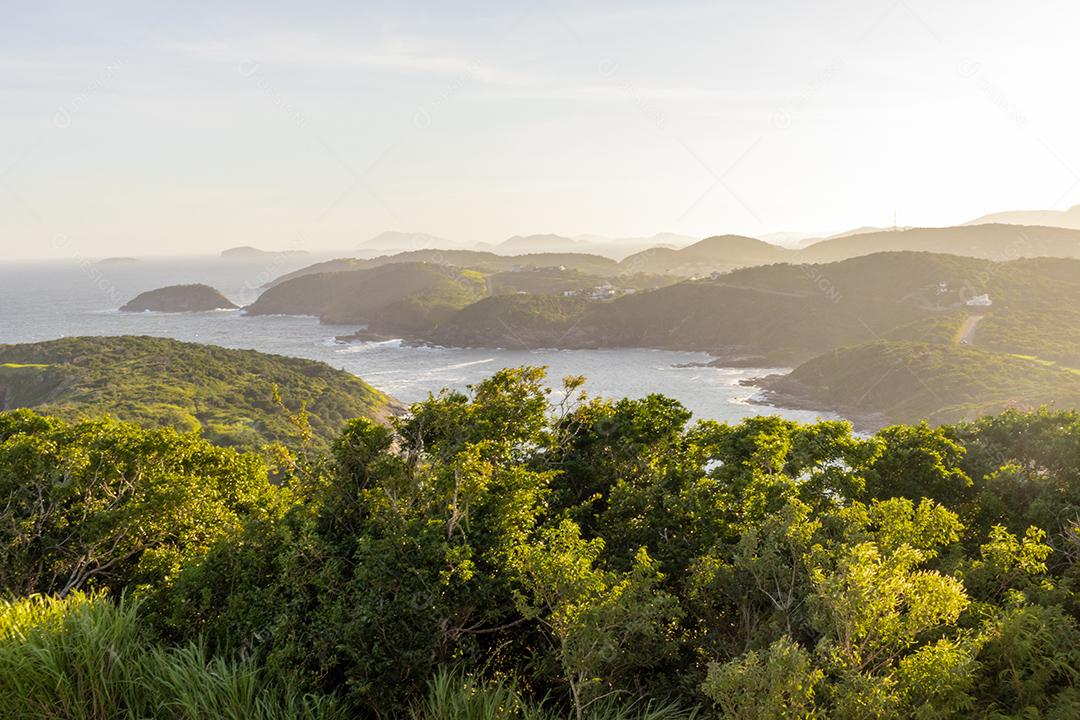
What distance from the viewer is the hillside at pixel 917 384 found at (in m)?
68.2

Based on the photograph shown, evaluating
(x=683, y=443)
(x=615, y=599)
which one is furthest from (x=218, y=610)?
(x=683, y=443)

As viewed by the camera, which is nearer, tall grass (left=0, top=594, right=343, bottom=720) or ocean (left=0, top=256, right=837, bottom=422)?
tall grass (left=0, top=594, right=343, bottom=720)

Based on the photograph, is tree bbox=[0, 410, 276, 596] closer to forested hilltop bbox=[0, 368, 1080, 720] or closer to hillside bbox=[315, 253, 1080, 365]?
forested hilltop bbox=[0, 368, 1080, 720]

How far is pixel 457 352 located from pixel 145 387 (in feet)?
215

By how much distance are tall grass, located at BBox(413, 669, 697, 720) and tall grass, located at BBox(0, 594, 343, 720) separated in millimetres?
1598

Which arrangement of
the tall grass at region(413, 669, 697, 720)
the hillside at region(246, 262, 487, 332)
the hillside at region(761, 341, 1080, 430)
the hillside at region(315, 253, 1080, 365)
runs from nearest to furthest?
the tall grass at region(413, 669, 697, 720), the hillside at region(761, 341, 1080, 430), the hillside at region(315, 253, 1080, 365), the hillside at region(246, 262, 487, 332)

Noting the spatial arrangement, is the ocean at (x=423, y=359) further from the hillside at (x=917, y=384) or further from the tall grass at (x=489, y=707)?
the tall grass at (x=489, y=707)

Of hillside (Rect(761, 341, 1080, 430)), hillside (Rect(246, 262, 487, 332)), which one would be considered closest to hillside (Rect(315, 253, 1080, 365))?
hillside (Rect(246, 262, 487, 332))

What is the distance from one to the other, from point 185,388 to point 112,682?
75.3 metres

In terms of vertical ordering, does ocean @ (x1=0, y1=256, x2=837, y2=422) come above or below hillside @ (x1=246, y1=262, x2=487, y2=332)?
below

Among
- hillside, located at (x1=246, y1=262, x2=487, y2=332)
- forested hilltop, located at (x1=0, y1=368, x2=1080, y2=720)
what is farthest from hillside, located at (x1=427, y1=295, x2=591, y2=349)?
forested hilltop, located at (x1=0, y1=368, x2=1080, y2=720)

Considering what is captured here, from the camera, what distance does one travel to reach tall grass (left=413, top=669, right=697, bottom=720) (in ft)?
27.9

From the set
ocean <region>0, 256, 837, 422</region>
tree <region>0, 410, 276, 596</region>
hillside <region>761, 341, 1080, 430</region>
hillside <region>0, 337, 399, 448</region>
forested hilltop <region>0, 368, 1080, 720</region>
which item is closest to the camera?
forested hilltop <region>0, 368, 1080, 720</region>

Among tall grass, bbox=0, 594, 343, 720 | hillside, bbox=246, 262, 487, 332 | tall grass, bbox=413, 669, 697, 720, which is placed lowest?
tall grass, bbox=413, 669, 697, 720
